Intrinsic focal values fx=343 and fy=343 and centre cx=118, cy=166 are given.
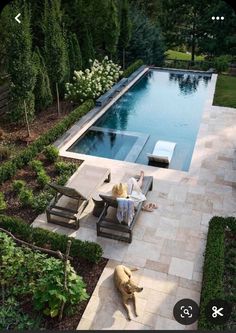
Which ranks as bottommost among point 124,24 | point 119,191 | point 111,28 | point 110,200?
point 110,200

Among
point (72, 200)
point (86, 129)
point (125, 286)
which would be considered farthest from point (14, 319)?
point (86, 129)

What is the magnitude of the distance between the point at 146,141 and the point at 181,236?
6.43m

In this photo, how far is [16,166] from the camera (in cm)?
1133

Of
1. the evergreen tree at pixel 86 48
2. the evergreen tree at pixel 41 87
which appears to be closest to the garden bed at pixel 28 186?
the evergreen tree at pixel 41 87

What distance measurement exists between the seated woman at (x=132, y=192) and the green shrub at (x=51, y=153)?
12.0 feet

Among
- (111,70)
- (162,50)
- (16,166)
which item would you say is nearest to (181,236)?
(16,166)

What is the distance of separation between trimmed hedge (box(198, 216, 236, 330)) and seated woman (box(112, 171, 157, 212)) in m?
1.83

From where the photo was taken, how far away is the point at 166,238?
28.1ft

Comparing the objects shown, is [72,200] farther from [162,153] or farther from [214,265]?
[162,153]

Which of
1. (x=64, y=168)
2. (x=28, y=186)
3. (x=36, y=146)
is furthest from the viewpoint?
(x=36, y=146)

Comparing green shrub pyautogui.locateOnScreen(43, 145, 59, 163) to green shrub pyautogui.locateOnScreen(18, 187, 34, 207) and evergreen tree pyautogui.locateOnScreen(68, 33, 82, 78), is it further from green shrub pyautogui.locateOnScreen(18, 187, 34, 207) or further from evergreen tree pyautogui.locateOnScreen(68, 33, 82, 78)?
evergreen tree pyautogui.locateOnScreen(68, 33, 82, 78)

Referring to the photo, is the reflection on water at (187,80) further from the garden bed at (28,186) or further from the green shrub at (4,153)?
the green shrub at (4,153)

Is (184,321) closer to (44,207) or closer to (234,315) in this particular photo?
(234,315)

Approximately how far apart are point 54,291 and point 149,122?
1147 cm
